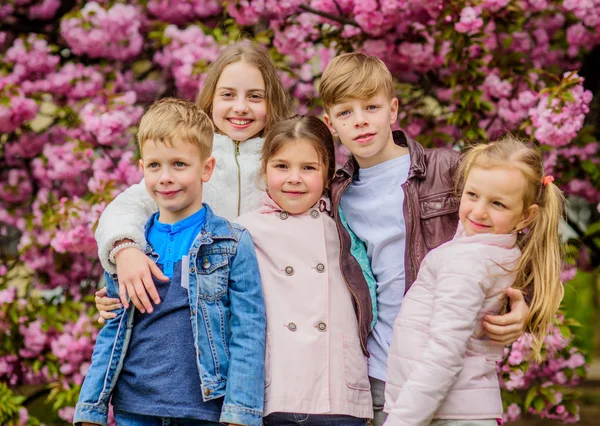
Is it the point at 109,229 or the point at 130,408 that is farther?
the point at 109,229

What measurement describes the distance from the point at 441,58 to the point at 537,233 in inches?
74.1

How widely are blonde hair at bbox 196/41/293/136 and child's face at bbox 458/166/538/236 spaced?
86 centimetres

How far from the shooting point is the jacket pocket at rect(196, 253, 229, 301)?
247 cm

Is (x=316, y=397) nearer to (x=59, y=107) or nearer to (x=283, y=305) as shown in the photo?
(x=283, y=305)

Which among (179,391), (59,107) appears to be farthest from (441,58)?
(179,391)

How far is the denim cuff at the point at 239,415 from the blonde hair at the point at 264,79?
109 cm

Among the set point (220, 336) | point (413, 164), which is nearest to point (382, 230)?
point (413, 164)

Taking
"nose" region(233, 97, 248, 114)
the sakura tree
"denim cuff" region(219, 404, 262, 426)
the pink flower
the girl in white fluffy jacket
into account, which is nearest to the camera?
"denim cuff" region(219, 404, 262, 426)

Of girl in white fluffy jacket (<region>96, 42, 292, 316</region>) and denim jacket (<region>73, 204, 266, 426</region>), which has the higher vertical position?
girl in white fluffy jacket (<region>96, 42, 292, 316</region>)

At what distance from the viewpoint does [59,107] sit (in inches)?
185

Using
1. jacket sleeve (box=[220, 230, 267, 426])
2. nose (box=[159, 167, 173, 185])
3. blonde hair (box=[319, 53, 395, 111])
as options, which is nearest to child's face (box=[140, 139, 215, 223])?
nose (box=[159, 167, 173, 185])

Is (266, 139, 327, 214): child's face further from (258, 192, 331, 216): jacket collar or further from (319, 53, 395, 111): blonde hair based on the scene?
(319, 53, 395, 111): blonde hair

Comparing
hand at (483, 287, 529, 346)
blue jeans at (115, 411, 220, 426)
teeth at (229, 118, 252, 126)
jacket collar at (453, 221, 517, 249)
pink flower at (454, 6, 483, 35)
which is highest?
pink flower at (454, 6, 483, 35)

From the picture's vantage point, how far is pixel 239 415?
7.86 feet
